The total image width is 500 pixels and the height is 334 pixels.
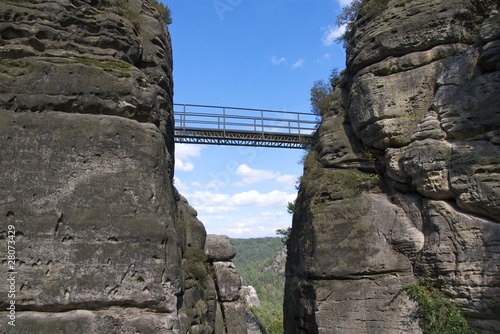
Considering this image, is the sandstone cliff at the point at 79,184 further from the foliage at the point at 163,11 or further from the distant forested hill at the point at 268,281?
the distant forested hill at the point at 268,281

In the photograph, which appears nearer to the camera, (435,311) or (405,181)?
(435,311)

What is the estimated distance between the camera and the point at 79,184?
7262 mm

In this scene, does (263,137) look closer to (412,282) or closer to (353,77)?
(353,77)

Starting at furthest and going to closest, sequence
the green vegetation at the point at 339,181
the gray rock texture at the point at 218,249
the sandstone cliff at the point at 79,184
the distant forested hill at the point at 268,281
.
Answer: the distant forested hill at the point at 268,281
the gray rock texture at the point at 218,249
the green vegetation at the point at 339,181
the sandstone cliff at the point at 79,184

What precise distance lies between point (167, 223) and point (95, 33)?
3.82 m

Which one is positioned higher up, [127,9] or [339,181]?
[127,9]

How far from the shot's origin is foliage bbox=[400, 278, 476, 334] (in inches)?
374

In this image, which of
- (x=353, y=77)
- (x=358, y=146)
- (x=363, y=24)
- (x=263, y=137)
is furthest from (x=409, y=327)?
(x=263, y=137)

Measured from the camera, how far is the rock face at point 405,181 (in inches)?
383

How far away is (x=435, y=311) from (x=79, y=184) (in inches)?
297

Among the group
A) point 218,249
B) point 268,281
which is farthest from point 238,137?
point 268,281

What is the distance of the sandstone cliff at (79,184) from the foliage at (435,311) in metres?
5.14

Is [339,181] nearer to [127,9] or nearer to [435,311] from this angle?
Answer: [435,311]

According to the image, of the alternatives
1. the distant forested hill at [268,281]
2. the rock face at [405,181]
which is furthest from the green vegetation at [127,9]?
the distant forested hill at [268,281]
